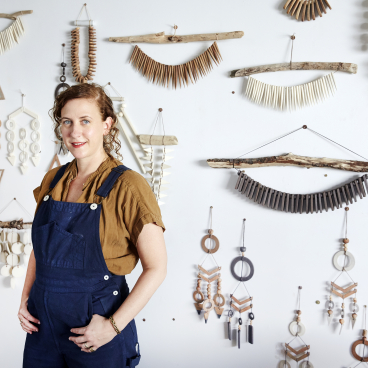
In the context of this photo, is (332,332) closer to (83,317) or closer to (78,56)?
(83,317)

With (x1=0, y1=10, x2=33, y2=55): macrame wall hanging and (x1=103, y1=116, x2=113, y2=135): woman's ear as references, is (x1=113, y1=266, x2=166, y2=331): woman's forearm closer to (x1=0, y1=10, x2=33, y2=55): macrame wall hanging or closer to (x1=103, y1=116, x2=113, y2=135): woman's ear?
(x1=103, y1=116, x2=113, y2=135): woman's ear

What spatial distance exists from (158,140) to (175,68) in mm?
362

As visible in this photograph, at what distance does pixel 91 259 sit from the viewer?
1.09m

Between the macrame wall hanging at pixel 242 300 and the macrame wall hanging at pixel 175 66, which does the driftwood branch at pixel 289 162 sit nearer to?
the macrame wall hanging at pixel 242 300

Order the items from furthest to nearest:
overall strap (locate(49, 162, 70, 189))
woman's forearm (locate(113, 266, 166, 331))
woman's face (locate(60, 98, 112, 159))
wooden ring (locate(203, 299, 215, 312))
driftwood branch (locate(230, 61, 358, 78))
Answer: wooden ring (locate(203, 299, 215, 312)), driftwood branch (locate(230, 61, 358, 78)), overall strap (locate(49, 162, 70, 189)), woman's face (locate(60, 98, 112, 159)), woman's forearm (locate(113, 266, 166, 331))

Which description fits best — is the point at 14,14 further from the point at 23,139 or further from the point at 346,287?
the point at 346,287

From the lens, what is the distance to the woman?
41.1 inches

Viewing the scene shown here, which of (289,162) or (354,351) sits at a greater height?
(289,162)

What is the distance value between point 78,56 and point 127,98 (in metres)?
0.35

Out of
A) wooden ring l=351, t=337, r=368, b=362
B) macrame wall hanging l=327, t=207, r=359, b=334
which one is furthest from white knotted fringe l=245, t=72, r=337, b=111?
wooden ring l=351, t=337, r=368, b=362

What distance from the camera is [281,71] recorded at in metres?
1.64

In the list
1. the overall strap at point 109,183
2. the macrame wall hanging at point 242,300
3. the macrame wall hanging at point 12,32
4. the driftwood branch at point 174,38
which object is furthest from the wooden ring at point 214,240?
the macrame wall hanging at point 12,32

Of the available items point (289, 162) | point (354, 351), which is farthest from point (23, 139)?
point (354, 351)

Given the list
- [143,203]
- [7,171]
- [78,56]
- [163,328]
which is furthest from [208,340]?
[78,56]
